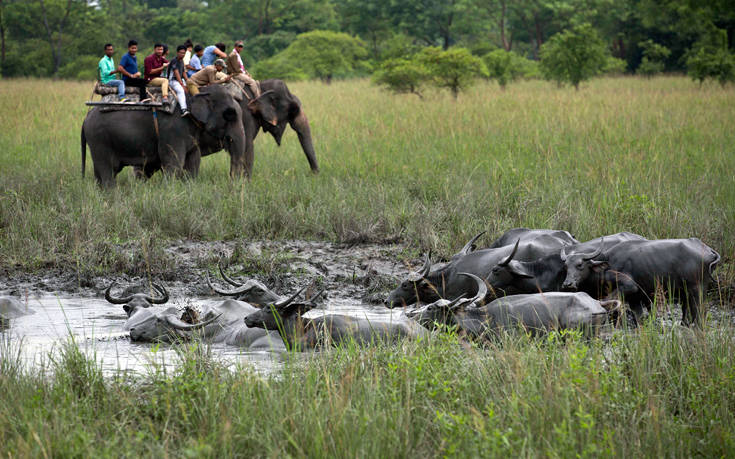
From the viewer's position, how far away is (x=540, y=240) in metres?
6.77

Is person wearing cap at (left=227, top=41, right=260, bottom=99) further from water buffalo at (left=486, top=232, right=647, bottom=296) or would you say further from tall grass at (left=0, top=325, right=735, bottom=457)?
tall grass at (left=0, top=325, right=735, bottom=457)

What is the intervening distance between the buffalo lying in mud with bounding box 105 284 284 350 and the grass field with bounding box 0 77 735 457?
0.58 meters

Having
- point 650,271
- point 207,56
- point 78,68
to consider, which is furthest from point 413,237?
point 78,68

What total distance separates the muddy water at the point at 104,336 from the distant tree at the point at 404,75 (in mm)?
17454

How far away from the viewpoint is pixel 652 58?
40.4m

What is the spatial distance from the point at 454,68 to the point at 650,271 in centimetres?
1896

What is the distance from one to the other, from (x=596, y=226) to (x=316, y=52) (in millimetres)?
32463

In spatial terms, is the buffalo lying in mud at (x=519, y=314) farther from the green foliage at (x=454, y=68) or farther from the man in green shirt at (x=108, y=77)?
the green foliage at (x=454, y=68)

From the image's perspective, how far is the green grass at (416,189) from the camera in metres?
8.41

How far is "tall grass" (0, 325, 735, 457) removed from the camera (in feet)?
11.7

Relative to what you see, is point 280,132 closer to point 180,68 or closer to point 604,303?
point 180,68

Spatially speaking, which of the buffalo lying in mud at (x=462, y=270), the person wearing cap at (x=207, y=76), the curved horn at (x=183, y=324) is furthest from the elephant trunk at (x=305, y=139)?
the curved horn at (x=183, y=324)

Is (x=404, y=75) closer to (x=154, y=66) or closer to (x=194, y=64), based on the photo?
(x=194, y=64)

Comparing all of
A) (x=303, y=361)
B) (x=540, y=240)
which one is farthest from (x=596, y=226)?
(x=303, y=361)
